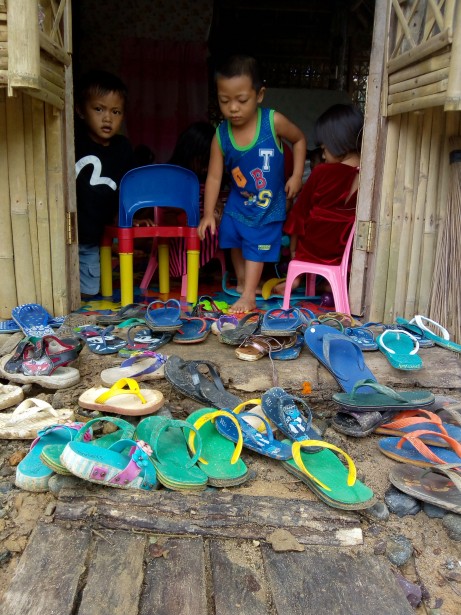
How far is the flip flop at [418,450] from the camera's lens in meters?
2.02

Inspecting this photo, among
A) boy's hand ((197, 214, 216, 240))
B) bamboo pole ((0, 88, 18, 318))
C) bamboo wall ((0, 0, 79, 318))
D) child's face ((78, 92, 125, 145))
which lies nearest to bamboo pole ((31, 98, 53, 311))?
bamboo wall ((0, 0, 79, 318))

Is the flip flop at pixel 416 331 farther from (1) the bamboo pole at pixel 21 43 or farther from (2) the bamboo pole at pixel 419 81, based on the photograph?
(1) the bamboo pole at pixel 21 43

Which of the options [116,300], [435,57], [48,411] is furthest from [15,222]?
[435,57]

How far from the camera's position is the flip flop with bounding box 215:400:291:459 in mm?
2098

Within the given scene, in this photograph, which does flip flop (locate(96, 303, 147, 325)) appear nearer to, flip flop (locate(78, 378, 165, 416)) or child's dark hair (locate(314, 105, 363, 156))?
flip flop (locate(78, 378, 165, 416))

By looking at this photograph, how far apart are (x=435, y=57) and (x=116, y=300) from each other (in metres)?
2.68

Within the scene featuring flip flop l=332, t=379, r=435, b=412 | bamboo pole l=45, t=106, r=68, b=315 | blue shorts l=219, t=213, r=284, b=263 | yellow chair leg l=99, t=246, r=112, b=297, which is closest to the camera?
flip flop l=332, t=379, r=435, b=412

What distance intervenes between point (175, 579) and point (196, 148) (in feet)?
12.7

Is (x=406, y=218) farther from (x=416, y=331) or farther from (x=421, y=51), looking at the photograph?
(x=421, y=51)

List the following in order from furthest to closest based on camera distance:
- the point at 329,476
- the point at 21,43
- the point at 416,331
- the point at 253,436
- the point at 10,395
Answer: the point at 416,331
the point at 21,43
the point at 10,395
the point at 253,436
the point at 329,476

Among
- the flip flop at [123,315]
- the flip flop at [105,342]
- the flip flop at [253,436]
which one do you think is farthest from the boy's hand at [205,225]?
the flip flop at [253,436]

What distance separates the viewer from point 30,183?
3338 mm

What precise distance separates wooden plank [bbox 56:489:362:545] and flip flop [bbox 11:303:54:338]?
5.09ft

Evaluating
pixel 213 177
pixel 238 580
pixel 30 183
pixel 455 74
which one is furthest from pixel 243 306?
pixel 238 580
